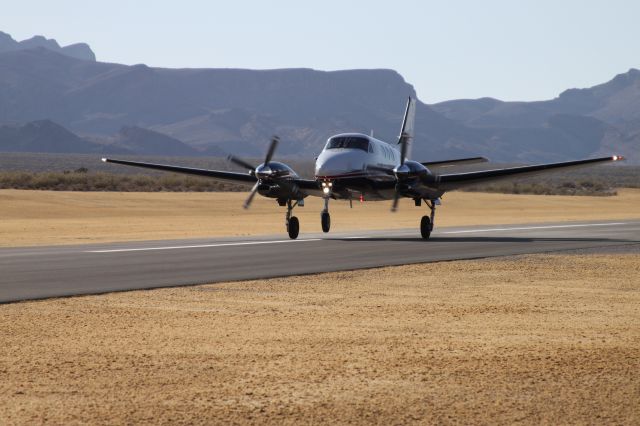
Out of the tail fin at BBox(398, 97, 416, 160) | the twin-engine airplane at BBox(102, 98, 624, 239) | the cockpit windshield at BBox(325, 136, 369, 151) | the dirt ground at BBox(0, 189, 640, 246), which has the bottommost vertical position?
the dirt ground at BBox(0, 189, 640, 246)

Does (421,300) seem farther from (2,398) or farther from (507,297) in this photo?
(2,398)

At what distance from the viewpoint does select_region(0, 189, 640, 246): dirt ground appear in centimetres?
4172

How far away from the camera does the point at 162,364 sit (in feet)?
36.8

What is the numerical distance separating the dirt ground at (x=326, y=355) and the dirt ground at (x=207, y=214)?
63.4ft

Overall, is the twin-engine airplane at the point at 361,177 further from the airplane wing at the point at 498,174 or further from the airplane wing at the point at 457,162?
the airplane wing at the point at 457,162

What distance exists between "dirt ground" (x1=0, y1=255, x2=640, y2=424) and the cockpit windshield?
14377 millimetres

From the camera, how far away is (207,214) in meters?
59.7

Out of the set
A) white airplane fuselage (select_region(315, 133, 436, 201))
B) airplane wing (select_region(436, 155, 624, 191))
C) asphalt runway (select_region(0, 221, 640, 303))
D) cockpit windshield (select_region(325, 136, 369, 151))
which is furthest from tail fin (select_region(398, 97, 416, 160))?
cockpit windshield (select_region(325, 136, 369, 151))

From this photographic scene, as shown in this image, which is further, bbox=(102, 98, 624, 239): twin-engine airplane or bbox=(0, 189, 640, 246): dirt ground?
bbox=(0, 189, 640, 246): dirt ground

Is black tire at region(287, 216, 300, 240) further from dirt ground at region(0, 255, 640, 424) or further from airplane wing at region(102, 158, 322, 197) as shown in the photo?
dirt ground at region(0, 255, 640, 424)

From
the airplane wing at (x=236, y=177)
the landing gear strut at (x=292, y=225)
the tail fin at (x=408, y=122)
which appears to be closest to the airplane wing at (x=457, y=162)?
the tail fin at (x=408, y=122)

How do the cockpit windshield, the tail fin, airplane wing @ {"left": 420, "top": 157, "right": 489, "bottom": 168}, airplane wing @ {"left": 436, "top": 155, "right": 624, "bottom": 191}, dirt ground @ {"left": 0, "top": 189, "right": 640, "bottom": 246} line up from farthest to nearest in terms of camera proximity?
the tail fin < dirt ground @ {"left": 0, "top": 189, "right": 640, "bottom": 246} < airplane wing @ {"left": 420, "top": 157, "right": 489, "bottom": 168} < the cockpit windshield < airplane wing @ {"left": 436, "top": 155, "right": 624, "bottom": 191}

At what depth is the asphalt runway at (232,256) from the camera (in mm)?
19562

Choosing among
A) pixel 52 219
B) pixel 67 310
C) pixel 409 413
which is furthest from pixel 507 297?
pixel 52 219
